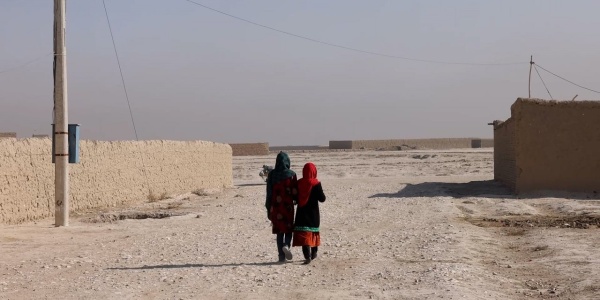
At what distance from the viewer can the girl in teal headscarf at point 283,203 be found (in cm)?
997

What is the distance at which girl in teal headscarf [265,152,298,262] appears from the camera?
32.7 ft

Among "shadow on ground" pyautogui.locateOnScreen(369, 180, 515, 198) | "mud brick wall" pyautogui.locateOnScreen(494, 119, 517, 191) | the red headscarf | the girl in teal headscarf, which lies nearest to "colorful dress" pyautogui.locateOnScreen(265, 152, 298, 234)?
the girl in teal headscarf

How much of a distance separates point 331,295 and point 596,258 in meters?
4.27

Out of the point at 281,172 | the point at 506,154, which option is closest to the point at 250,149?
the point at 506,154

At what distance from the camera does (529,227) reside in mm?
14828

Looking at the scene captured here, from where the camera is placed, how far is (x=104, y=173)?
19000 millimetres

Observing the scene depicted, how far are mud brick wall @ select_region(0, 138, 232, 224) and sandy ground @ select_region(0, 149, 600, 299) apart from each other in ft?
1.81

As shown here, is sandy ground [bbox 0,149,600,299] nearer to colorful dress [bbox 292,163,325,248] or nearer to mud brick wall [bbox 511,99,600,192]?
colorful dress [bbox 292,163,325,248]

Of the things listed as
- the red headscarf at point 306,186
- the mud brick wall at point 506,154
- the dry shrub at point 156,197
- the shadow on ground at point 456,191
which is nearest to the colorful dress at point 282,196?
the red headscarf at point 306,186

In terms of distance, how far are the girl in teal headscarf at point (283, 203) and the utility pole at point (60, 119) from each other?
5934mm

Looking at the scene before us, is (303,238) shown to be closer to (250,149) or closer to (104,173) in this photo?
(104,173)

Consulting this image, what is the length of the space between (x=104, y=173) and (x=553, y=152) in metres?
11.9

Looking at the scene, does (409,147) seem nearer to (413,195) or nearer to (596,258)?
(413,195)

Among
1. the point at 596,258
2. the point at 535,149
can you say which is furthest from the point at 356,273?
the point at 535,149
